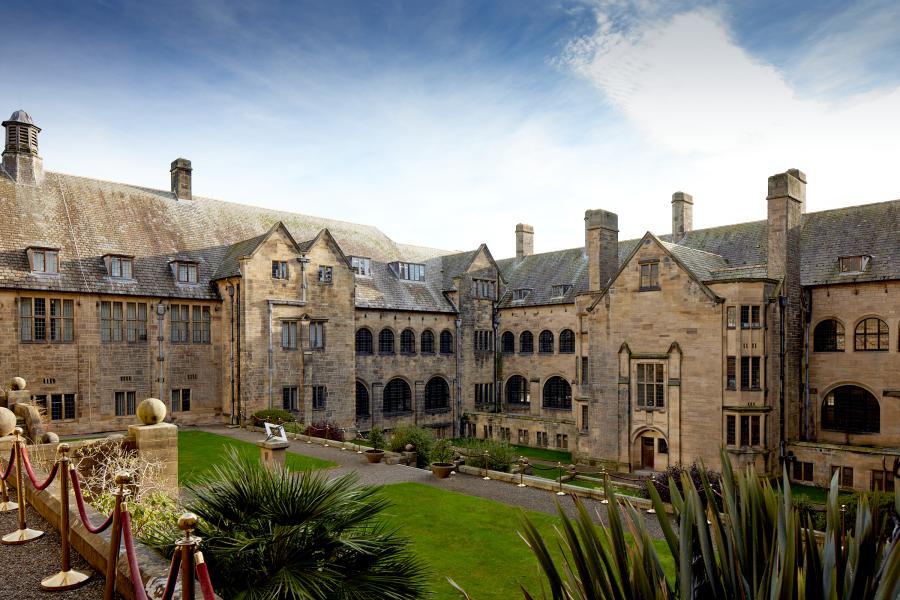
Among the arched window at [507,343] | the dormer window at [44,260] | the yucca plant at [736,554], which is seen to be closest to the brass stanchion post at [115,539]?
the yucca plant at [736,554]

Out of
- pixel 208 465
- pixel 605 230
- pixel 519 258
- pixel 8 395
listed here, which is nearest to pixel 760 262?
pixel 605 230

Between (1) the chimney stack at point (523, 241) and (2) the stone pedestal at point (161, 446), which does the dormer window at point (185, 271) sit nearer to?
(2) the stone pedestal at point (161, 446)

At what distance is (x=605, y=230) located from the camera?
34.0 meters

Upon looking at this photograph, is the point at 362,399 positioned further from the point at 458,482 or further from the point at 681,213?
the point at 681,213

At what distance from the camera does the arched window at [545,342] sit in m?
41.4

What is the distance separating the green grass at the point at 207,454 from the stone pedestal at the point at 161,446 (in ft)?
13.1

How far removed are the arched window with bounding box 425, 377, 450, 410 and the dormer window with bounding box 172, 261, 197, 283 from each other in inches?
672

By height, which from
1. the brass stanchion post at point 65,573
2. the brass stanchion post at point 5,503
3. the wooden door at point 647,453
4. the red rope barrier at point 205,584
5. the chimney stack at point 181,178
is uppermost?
the chimney stack at point 181,178

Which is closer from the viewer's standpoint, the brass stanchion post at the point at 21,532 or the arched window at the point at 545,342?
the brass stanchion post at the point at 21,532

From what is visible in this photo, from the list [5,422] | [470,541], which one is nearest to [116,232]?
[5,422]

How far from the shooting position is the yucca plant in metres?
4.36

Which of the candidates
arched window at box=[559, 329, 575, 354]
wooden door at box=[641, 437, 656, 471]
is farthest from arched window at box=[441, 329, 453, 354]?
wooden door at box=[641, 437, 656, 471]

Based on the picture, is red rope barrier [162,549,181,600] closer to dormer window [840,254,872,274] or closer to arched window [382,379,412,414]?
dormer window [840,254,872,274]

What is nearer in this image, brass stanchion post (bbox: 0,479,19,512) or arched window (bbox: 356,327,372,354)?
brass stanchion post (bbox: 0,479,19,512)
